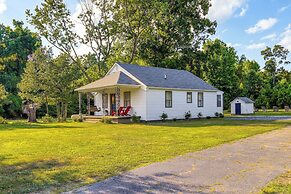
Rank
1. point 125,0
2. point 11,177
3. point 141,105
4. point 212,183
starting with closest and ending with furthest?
point 212,183, point 11,177, point 141,105, point 125,0

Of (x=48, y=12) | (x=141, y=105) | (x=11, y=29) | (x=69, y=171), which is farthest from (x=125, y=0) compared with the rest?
(x=69, y=171)

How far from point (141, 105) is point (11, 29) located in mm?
31744

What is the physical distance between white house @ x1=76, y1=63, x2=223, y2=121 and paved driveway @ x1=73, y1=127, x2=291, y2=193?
13054 mm

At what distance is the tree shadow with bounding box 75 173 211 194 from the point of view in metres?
4.45

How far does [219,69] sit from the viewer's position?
3762 centimetres

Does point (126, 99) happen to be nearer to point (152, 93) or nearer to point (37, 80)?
point (152, 93)

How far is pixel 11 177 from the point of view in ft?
17.4

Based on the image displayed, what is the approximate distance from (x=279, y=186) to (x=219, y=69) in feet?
112

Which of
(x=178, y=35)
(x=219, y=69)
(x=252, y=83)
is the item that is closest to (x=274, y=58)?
(x=252, y=83)

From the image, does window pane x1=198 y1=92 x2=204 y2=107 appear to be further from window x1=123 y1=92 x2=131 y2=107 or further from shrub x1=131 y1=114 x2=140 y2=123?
shrub x1=131 y1=114 x2=140 y2=123

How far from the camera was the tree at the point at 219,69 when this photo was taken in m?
36.6

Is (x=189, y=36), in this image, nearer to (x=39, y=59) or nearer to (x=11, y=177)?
(x=39, y=59)

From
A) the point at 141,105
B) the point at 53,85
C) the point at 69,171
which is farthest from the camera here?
the point at 53,85

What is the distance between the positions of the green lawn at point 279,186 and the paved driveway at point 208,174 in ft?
0.41
